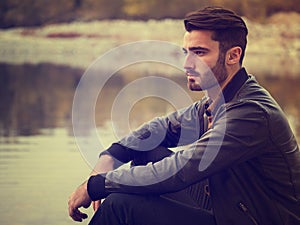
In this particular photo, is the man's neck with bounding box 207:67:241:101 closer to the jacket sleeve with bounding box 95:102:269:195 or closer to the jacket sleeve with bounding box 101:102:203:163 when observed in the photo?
the jacket sleeve with bounding box 95:102:269:195

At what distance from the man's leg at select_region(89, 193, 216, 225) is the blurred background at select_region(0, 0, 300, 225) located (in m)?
0.97

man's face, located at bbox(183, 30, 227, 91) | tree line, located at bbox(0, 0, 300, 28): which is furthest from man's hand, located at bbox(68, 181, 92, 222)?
tree line, located at bbox(0, 0, 300, 28)

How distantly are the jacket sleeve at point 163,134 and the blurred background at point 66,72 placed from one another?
68 centimetres

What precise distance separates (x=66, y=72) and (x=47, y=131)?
19.3 ft

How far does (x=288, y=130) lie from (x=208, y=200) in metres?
0.31

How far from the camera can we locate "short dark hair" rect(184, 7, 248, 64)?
1.91m

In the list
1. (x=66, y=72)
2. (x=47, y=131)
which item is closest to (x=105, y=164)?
(x=47, y=131)

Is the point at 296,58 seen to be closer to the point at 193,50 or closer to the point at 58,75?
the point at 58,75

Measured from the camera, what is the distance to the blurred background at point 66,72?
364 centimetres

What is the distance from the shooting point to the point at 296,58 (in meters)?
15.0

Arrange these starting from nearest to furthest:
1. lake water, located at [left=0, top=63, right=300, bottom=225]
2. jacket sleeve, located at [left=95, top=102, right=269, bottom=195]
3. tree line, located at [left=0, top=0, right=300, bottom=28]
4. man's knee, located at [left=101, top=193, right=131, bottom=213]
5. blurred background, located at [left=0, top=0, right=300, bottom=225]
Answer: jacket sleeve, located at [left=95, top=102, right=269, bottom=195] → man's knee, located at [left=101, top=193, right=131, bottom=213] → lake water, located at [left=0, top=63, right=300, bottom=225] → blurred background, located at [left=0, top=0, right=300, bottom=225] → tree line, located at [left=0, top=0, right=300, bottom=28]

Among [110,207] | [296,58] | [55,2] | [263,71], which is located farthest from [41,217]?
[55,2]

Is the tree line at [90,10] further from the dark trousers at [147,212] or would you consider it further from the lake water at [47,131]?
the dark trousers at [147,212]

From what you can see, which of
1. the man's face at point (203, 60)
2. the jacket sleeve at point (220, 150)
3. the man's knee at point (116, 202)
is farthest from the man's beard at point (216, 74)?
the man's knee at point (116, 202)
